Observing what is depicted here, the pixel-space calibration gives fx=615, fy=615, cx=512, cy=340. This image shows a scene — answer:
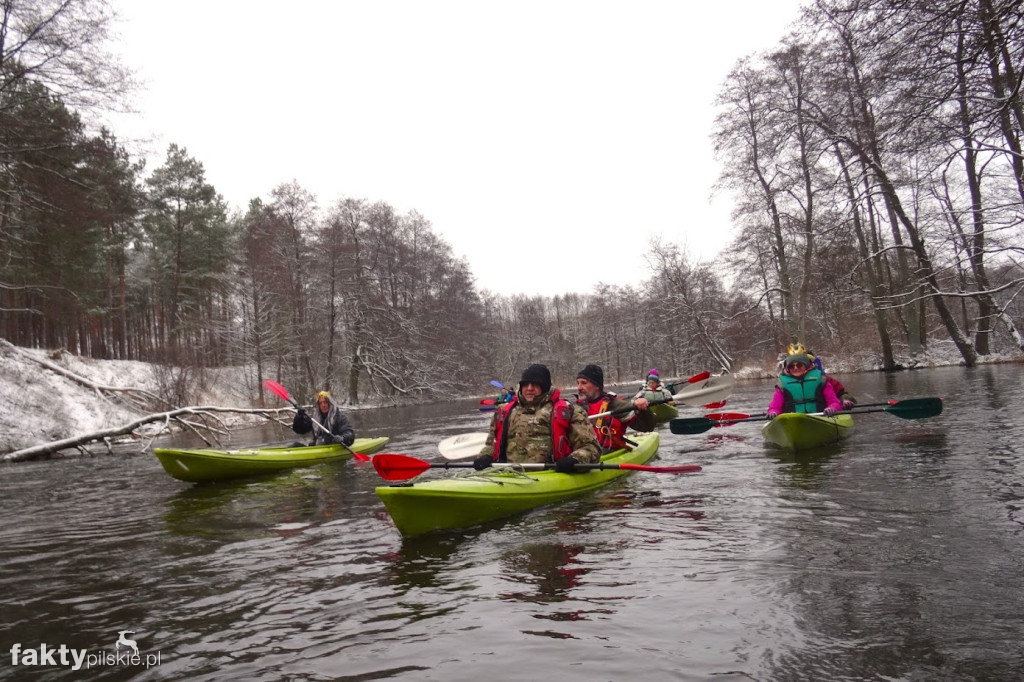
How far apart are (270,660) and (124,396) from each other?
54.8ft

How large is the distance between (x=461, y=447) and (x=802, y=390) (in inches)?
200

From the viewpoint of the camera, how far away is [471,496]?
504cm

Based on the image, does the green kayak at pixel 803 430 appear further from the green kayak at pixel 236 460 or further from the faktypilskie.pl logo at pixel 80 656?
the faktypilskie.pl logo at pixel 80 656

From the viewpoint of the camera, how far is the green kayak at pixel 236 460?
830cm

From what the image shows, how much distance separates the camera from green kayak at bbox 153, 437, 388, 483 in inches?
327

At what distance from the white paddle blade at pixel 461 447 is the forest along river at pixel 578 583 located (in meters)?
1.98

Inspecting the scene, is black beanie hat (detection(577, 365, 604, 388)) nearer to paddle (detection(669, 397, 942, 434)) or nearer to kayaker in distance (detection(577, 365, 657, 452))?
kayaker in distance (detection(577, 365, 657, 452))

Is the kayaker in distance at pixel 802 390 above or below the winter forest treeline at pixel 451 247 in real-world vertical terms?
below

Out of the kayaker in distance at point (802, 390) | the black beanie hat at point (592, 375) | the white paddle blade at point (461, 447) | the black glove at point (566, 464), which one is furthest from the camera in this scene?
the white paddle blade at point (461, 447)

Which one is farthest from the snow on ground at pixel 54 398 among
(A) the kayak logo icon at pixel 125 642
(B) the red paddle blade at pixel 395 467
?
(A) the kayak logo icon at pixel 125 642

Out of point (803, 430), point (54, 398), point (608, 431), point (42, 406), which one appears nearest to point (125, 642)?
point (608, 431)

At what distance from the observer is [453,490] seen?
4953 mm

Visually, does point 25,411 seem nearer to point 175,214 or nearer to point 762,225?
point 175,214

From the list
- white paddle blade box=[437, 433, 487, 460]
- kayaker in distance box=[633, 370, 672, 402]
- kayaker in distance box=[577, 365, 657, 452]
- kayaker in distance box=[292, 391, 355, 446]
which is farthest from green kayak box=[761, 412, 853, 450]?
kayaker in distance box=[292, 391, 355, 446]
